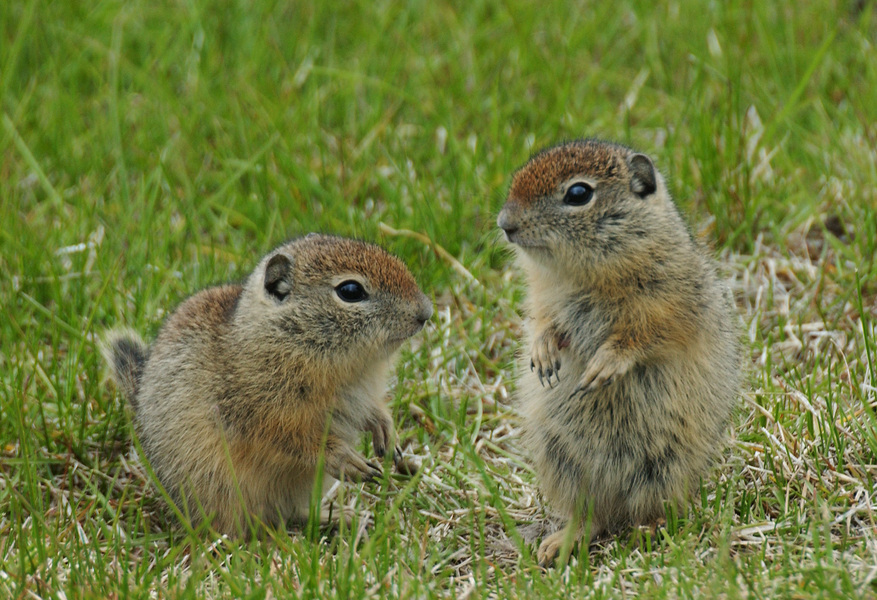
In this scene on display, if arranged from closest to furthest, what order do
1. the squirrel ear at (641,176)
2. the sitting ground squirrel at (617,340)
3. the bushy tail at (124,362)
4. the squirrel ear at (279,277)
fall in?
the sitting ground squirrel at (617,340), the squirrel ear at (641,176), the squirrel ear at (279,277), the bushy tail at (124,362)

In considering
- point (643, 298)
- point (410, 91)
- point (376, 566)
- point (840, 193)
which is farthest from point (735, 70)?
point (376, 566)

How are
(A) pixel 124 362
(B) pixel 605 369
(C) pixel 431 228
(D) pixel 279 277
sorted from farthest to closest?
(C) pixel 431 228
(A) pixel 124 362
(D) pixel 279 277
(B) pixel 605 369

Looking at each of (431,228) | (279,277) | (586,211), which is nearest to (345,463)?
(279,277)

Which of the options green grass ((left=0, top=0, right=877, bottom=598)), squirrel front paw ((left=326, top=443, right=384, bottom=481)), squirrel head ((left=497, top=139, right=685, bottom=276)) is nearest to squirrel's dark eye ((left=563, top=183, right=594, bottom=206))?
squirrel head ((left=497, top=139, right=685, bottom=276))

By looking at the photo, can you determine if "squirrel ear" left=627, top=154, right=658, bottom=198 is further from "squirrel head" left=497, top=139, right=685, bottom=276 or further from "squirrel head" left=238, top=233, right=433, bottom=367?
"squirrel head" left=238, top=233, right=433, bottom=367

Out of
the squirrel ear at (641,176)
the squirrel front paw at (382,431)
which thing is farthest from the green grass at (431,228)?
the squirrel ear at (641,176)

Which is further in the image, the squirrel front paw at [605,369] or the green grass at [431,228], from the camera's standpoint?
the squirrel front paw at [605,369]

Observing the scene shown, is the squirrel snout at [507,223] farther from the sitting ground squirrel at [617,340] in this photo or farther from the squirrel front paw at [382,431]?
the squirrel front paw at [382,431]

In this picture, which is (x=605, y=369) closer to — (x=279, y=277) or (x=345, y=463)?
(x=345, y=463)
